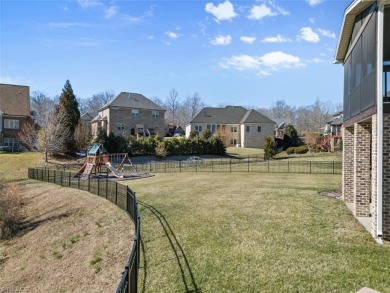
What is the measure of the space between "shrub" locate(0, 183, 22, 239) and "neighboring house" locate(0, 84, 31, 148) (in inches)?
1129

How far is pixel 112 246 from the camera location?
11.0 m

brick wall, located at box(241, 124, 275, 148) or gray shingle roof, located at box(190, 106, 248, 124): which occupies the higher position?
gray shingle roof, located at box(190, 106, 248, 124)

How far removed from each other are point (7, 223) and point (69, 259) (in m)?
A: 7.63

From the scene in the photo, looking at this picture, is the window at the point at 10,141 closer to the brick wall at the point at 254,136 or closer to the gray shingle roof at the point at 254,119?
the brick wall at the point at 254,136

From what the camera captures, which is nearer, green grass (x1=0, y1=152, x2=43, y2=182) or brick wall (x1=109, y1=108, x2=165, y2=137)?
green grass (x1=0, y1=152, x2=43, y2=182)

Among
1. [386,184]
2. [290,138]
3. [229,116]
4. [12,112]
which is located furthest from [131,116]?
[386,184]

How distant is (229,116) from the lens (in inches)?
2542

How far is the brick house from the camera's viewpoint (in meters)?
8.73

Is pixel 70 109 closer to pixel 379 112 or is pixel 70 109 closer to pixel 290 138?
pixel 290 138

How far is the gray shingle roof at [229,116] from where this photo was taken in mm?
61578

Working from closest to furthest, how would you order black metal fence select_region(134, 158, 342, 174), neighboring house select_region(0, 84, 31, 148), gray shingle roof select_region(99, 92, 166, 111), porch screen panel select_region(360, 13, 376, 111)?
porch screen panel select_region(360, 13, 376, 111) < black metal fence select_region(134, 158, 342, 174) < neighboring house select_region(0, 84, 31, 148) < gray shingle roof select_region(99, 92, 166, 111)

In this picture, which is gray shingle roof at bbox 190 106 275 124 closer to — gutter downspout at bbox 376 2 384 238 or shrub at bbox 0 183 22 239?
shrub at bbox 0 183 22 239

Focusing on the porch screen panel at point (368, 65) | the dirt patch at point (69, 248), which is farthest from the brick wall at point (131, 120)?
the porch screen panel at point (368, 65)

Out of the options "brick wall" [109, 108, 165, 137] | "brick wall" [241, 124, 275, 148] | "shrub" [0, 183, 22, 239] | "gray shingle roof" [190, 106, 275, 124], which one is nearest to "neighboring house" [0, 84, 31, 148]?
"brick wall" [109, 108, 165, 137]
